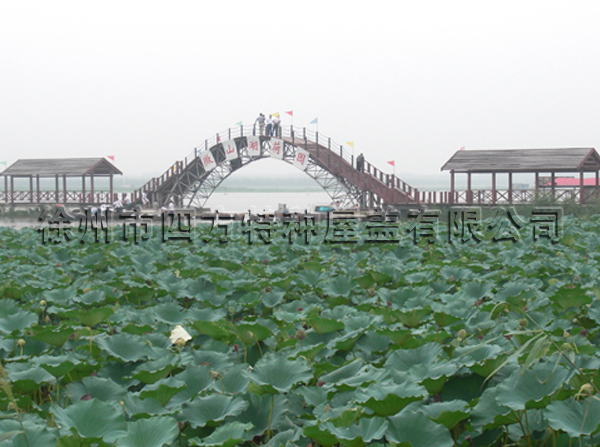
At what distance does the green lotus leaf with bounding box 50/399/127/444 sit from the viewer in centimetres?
173

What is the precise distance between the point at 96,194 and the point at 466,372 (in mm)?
35349

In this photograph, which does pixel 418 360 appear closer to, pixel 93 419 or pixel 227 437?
pixel 227 437

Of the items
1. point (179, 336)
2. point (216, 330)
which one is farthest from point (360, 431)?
point (179, 336)

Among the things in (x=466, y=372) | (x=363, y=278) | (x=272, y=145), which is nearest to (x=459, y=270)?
(x=363, y=278)

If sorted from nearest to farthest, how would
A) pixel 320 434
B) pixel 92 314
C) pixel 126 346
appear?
pixel 320 434 → pixel 126 346 → pixel 92 314

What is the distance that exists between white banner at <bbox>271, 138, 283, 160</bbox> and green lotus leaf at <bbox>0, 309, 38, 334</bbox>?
25.5 m

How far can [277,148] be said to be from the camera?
28328 mm

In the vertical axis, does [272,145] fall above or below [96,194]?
above

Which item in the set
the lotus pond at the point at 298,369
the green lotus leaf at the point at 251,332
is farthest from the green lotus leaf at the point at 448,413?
the green lotus leaf at the point at 251,332

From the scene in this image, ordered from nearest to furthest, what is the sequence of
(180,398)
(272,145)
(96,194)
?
1. (180,398)
2. (272,145)
3. (96,194)

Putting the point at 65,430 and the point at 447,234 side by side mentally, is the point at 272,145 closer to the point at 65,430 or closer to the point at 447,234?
the point at 447,234

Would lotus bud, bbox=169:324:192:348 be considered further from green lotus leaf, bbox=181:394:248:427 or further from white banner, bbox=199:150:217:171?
→ white banner, bbox=199:150:217:171

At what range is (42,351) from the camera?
8.93ft

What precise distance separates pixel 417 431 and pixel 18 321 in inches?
85.9
